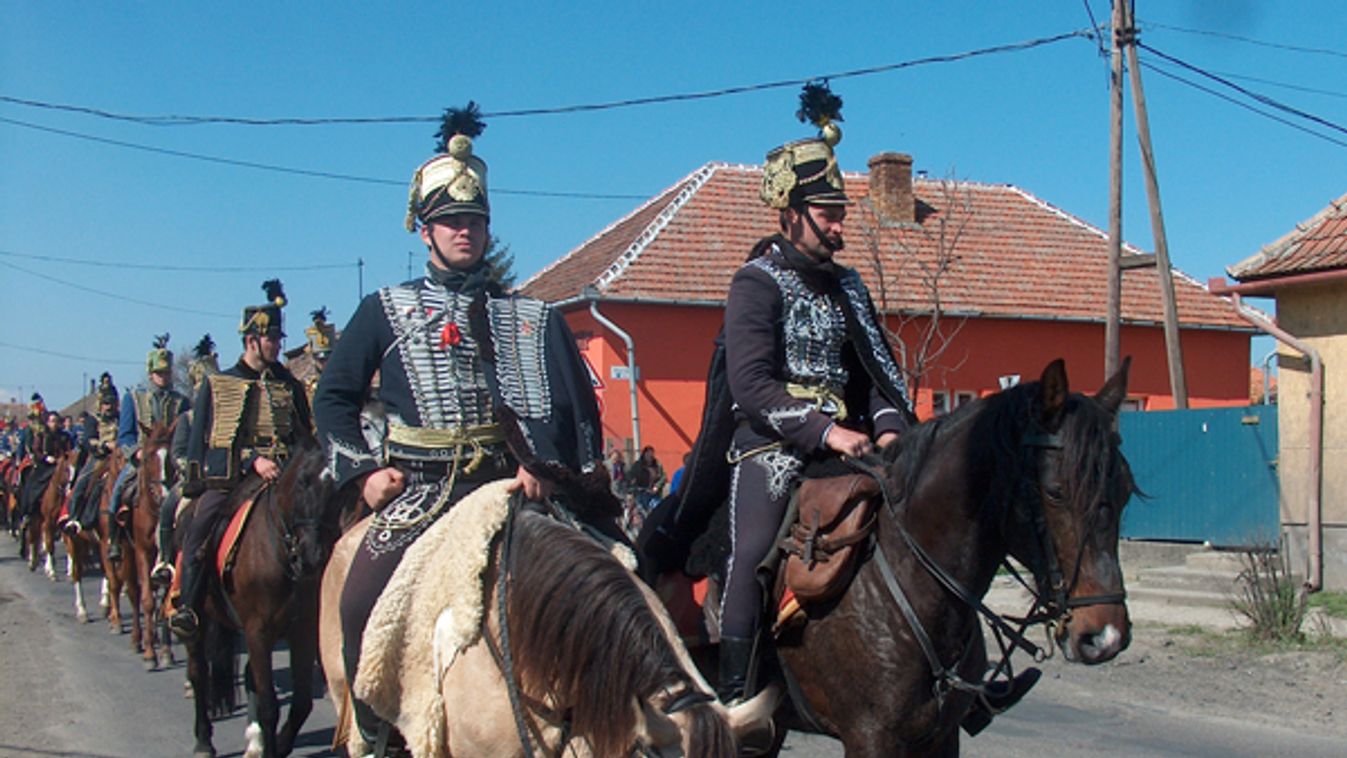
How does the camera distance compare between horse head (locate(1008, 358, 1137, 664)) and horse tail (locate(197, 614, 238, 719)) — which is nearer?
horse head (locate(1008, 358, 1137, 664))

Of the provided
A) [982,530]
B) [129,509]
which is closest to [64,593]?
[129,509]

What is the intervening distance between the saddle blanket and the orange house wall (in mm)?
17220

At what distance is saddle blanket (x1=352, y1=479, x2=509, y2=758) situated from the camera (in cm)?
353

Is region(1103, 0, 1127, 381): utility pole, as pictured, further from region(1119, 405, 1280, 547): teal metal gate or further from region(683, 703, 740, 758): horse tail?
region(683, 703, 740, 758): horse tail

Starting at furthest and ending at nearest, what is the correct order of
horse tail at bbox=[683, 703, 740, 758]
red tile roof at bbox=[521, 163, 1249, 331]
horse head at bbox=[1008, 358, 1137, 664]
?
red tile roof at bbox=[521, 163, 1249, 331], horse head at bbox=[1008, 358, 1137, 664], horse tail at bbox=[683, 703, 740, 758]

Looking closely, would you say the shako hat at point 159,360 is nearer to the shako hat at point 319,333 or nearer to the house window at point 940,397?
the shako hat at point 319,333

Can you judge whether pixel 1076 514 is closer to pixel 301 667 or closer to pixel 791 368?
pixel 791 368

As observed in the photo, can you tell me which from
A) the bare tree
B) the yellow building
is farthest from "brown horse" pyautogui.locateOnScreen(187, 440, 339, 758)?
the bare tree

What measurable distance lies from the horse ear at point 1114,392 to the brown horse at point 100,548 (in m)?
11.0

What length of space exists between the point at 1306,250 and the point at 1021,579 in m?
11.2

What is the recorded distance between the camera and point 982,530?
423 cm

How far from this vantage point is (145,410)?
12906 mm

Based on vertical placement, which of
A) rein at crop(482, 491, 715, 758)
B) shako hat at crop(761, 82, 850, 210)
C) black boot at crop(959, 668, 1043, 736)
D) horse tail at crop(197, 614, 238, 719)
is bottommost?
horse tail at crop(197, 614, 238, 719)

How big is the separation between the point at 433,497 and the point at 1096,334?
23627 millimetres
